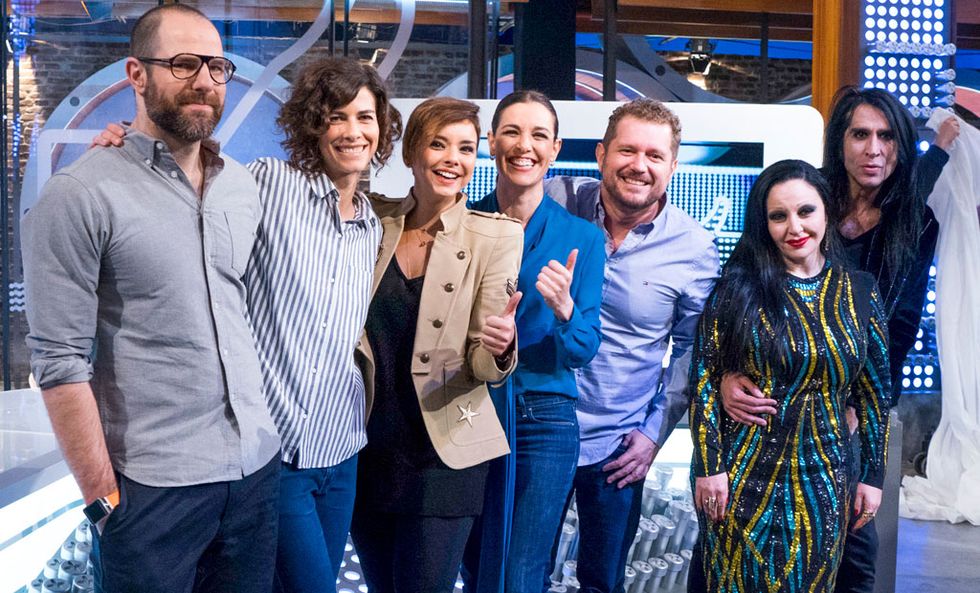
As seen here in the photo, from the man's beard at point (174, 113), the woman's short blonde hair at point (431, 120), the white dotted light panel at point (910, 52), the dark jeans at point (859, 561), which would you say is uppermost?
the white dotted light panel at point (910, 52)

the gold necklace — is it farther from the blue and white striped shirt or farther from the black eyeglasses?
the black eyeglasses

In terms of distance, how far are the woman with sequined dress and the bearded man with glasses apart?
43.5 inches

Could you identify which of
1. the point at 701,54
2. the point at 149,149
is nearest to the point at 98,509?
the point at 149,149

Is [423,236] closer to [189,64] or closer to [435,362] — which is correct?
[435,362]

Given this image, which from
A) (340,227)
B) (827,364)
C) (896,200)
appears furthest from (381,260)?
(896,200)

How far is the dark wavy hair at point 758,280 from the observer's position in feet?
7.79

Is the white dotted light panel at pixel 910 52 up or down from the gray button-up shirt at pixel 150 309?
up

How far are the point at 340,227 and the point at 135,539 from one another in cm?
70

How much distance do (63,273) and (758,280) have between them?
1.52m

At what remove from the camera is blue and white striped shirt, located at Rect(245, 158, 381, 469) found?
77.9 inches

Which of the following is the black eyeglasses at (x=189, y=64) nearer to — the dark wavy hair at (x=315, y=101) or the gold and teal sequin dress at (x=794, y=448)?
the dark wavy hair at (x=315, y=101)

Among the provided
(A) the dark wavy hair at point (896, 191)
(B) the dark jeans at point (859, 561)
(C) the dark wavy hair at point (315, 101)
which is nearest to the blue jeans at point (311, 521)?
(C) the dark wavy hair at point (315, 101)

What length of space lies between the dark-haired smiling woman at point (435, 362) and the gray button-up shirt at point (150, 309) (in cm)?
36

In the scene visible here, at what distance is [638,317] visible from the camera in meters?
2.63
